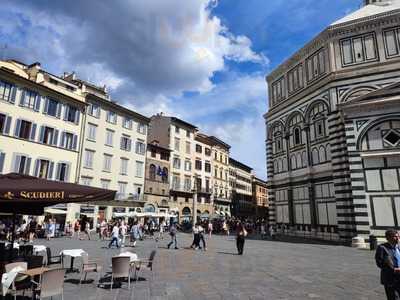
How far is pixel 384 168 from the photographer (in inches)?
647

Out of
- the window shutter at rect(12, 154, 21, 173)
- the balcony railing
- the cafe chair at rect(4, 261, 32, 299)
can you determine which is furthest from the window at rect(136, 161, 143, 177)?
the cafe chair at rect(4, 261, 32, 299)

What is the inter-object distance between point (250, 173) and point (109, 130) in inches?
1729

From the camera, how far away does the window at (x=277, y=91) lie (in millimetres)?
26608

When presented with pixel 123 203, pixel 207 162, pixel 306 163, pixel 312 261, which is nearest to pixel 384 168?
pixel 306 163

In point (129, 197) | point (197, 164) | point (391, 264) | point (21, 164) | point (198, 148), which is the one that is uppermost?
point (198, 148)

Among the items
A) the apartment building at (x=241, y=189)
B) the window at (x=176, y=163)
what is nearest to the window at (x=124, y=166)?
the window at (x=176, y=163)

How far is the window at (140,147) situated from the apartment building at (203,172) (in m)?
11.6

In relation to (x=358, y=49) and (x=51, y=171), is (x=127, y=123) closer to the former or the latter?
(x=51, y=171)

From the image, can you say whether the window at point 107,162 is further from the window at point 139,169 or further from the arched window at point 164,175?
the arched window at point 164,175

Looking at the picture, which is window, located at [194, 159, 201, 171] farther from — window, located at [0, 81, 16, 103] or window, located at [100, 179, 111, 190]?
window, located at [0, 81, 16, 103]

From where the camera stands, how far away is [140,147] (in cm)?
3388

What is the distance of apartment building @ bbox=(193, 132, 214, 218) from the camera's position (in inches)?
1754

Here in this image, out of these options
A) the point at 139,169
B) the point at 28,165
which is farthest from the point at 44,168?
the point at 139,169

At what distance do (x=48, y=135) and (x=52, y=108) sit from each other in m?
2.33
